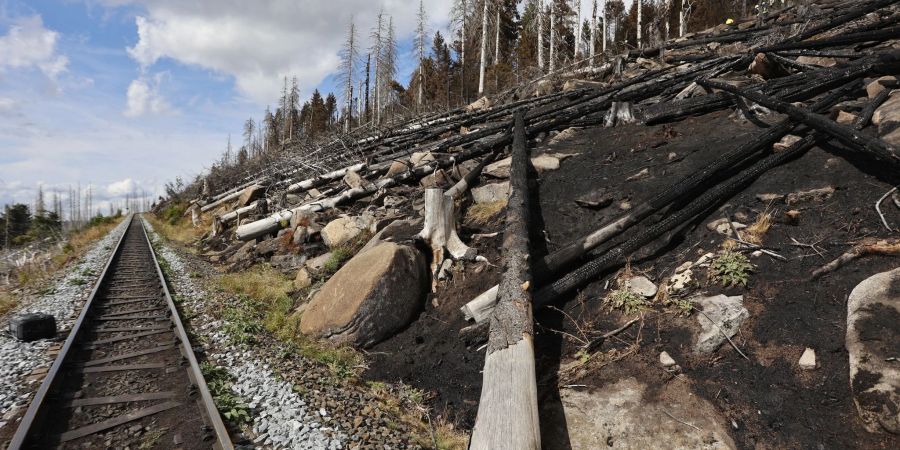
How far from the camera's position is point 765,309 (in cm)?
361

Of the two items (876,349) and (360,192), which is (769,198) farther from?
(360,192)

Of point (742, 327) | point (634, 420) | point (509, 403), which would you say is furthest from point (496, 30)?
point (509, 403)

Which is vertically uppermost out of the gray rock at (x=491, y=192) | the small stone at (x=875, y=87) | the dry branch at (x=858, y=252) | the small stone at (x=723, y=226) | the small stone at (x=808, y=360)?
the small stone at (x=875, y=87)

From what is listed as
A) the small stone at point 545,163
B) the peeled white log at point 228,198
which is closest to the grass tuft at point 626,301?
the small stone at point 545,163

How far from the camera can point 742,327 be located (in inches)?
140

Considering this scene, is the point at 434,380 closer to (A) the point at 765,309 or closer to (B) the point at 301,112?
(A) the point at 765,309

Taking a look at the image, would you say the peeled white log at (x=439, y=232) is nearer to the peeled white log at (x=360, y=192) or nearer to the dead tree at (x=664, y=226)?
the dead tree at (x=664, y=226)

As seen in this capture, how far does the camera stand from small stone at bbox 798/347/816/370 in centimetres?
305

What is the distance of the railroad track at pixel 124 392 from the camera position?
361 centimetres

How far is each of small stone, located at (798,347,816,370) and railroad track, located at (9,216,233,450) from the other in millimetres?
4613

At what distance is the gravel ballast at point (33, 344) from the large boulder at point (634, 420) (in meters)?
5.17

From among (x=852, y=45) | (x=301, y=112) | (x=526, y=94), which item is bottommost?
(x=852, y=45)

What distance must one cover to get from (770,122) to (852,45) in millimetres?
5181

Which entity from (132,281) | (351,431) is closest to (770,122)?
(351,431)
